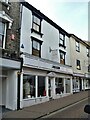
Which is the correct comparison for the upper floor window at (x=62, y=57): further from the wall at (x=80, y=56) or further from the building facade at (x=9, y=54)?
the building facade at (x=9, y=54)

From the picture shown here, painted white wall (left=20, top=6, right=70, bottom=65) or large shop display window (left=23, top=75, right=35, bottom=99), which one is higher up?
painted white wall (left=20, top=6, right=70, bottom=65)

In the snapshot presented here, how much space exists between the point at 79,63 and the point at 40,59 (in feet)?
48.5

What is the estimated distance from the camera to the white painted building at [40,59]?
16.4m

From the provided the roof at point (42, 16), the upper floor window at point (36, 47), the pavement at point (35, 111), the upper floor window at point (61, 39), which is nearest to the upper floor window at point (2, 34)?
the roof at point (42, 16)

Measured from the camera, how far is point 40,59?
18219mm

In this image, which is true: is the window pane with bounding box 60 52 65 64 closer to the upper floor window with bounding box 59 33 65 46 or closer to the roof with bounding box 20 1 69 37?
the upper floor window with bounding box 59 33 65 46

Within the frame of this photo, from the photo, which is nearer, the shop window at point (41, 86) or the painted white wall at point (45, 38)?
the painted white wall at point (45, 38)

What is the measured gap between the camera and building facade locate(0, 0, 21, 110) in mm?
13788

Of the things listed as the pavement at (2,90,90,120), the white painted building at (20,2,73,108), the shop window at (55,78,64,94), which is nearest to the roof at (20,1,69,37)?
the white painted building at (20,2,73,108)

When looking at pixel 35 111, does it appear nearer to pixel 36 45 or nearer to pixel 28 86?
pixel 28 86

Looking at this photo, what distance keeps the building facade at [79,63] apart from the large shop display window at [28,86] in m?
11.9

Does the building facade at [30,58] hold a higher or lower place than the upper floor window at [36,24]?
lower

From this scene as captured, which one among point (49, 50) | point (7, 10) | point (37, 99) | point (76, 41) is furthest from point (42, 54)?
point (76, 41)

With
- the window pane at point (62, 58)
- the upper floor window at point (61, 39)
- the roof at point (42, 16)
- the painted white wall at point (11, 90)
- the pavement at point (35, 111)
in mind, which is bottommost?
the pavement at point (35, 111)
